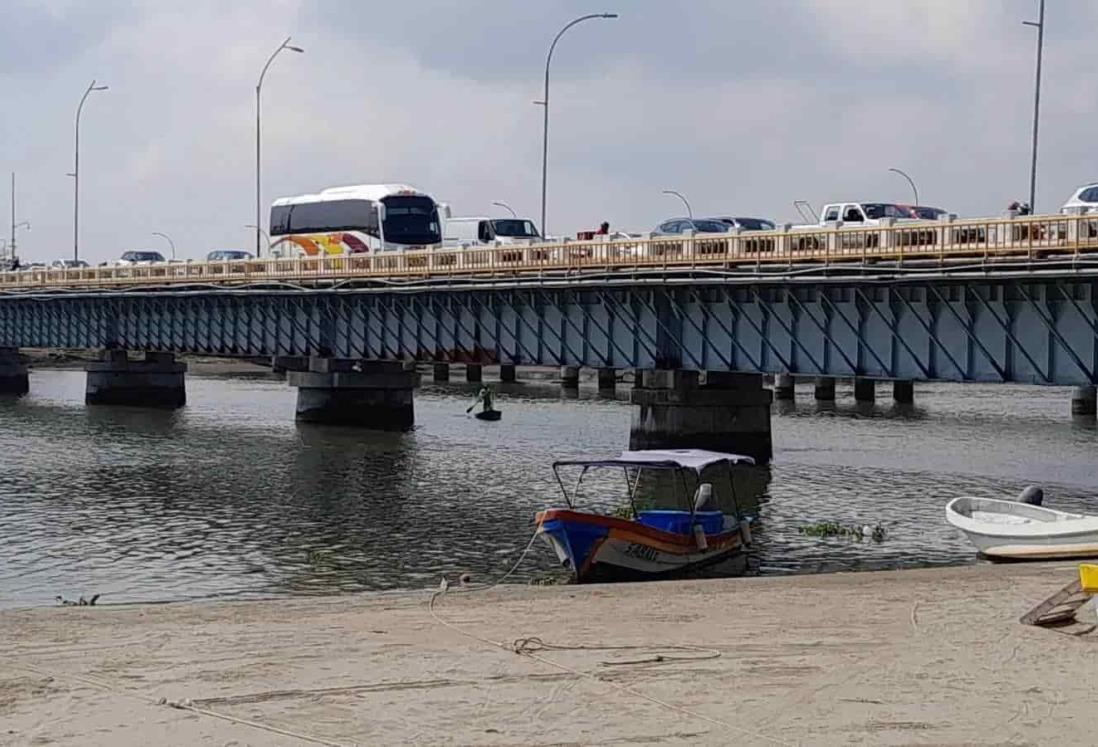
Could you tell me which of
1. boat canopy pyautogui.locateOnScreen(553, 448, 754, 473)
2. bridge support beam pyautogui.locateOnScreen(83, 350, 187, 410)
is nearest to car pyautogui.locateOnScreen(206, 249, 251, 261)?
bridge support beam pyautogui.locateOnScreen(83, 350, 187, 410)

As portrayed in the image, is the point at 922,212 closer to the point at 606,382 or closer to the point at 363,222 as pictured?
the point at 363,222

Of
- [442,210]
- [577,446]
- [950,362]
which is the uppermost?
[442,210]

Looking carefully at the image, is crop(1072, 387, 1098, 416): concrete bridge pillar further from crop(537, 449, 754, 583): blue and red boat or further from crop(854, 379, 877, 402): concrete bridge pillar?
crop(537, 449, 754, 583): blue and red boat

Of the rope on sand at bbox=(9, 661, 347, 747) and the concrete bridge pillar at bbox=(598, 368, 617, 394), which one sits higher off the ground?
the rope on sand at bbox=(9, 661, 347, 747)

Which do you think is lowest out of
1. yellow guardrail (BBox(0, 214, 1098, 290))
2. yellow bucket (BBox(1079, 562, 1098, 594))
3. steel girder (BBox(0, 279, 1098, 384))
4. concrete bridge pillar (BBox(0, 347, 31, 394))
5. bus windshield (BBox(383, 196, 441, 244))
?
concrete bridge pillar (BBox(0, 347, 31, 394))

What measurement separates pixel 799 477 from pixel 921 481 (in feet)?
13.7

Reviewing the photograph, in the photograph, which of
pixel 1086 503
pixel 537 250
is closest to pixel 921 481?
pixel 1086 503

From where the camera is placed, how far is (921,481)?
57.8m

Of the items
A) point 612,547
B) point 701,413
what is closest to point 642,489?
point 701,413

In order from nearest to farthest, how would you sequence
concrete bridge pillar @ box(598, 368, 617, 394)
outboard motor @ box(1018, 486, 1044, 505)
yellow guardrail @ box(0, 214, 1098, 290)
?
1. outboard motor @ box(1018, 486, 1044, 505)
2. yellow guardrail @ box(0, 214, 1098, 290)
3. concrete bridge pillar @ box(598, 368, 617, 394)

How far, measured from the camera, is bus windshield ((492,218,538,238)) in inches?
3445

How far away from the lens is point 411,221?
89.2 meters

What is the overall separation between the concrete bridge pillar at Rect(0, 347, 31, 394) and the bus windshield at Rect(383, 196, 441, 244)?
40.2m

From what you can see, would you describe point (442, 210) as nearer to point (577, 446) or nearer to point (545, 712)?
point (577, 446)
